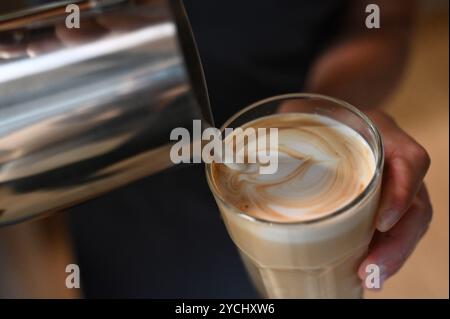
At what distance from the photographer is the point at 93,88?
17.1 inches

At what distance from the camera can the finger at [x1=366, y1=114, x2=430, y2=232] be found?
0.54m

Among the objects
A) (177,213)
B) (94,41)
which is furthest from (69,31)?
(177,213)

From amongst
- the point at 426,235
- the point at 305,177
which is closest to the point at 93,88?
the point at 305,177

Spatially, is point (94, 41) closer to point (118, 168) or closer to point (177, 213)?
point (118, 168)

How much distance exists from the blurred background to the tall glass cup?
20 centimetres

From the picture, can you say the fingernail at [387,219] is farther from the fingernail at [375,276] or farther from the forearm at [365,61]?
the forearm at [365,61]

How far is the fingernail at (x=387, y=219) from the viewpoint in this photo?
538 millimetres

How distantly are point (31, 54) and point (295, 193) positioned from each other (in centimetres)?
24

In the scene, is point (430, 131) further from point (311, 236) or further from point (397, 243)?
point (311, 236)

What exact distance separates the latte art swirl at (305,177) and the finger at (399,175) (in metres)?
0.03

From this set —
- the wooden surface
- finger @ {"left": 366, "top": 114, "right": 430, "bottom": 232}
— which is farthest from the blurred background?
finger @ {"left": 366, "top": 114, "right": 430, "bottom": 232}

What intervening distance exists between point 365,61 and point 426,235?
30cm

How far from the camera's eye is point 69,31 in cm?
45

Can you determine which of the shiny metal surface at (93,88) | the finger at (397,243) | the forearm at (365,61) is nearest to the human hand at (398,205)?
the finger at (397,243)
